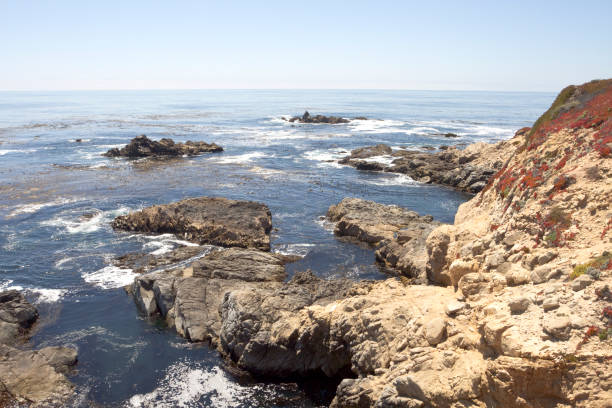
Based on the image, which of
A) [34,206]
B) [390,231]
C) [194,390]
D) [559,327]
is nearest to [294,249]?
[390,231]

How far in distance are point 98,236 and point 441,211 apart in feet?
113

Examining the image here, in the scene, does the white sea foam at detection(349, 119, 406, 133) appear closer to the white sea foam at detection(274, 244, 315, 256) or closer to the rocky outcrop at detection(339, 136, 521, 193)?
the rocky outcrop at detection(339, 136, 521, 193)

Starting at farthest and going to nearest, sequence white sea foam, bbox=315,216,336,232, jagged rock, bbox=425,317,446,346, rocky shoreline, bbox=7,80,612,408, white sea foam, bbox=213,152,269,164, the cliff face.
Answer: white sea foam, bbox=213,152,269,164
white sea foam, bbox=315,216,336,232
jagged rock, bbox=425,317,446,346
rocky shoreline, bbox=7,80,612,408
the cliff face

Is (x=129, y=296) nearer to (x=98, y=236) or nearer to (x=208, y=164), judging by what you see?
(x=98, y=236)

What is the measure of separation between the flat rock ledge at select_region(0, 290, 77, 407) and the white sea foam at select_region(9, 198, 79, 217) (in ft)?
81.5

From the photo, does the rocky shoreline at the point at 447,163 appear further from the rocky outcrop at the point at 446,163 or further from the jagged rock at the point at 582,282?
the jagged rock at the point at 582,282

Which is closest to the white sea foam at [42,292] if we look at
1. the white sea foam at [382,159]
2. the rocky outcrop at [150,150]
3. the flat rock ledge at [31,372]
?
the flat rock ledge at [31,372]

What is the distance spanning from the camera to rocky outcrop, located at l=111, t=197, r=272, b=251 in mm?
35531

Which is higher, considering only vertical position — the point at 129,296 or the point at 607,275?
the point at 607,275

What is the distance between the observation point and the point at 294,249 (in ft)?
113

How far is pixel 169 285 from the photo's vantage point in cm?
2509

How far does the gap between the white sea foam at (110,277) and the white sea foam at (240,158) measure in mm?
42670

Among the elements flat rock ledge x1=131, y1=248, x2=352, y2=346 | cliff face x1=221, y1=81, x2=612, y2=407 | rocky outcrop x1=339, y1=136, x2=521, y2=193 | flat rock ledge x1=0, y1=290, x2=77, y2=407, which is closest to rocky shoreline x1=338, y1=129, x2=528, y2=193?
rocky outcrop x1=339, y1=136, x2=521, y2=193

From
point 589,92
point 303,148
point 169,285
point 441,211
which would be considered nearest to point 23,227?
point 169,285
